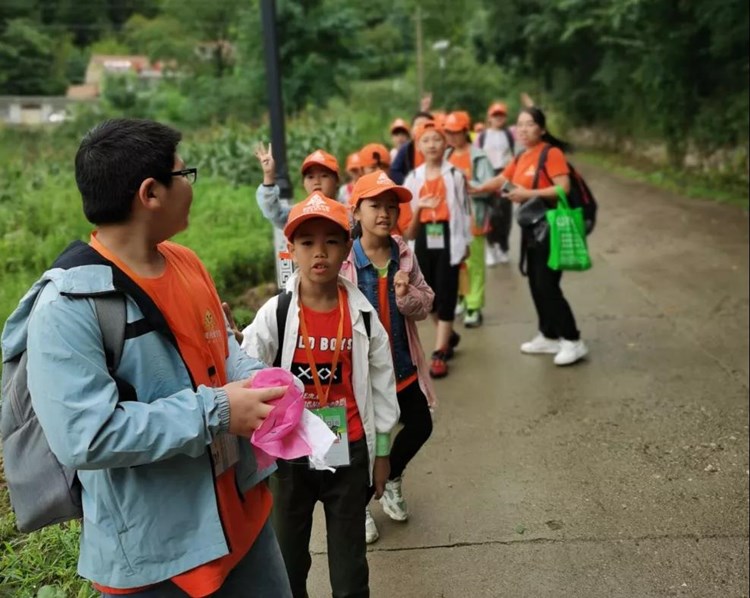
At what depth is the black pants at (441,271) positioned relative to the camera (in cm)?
557

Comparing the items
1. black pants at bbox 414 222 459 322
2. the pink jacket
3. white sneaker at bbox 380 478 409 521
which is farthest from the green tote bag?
white sneaker at bbox 380 478 409 521

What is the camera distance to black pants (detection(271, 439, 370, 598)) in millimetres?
2666

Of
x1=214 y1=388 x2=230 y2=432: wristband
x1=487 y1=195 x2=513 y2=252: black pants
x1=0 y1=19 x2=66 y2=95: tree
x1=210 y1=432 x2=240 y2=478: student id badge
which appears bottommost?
x1=487 y1=195 x2=513 y2=252: black pants

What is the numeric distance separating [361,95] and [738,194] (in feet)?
61.3

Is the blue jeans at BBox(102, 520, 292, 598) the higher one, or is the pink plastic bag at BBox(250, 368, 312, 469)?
the pink plastic bag at BBox(250, 368, 312, 469)

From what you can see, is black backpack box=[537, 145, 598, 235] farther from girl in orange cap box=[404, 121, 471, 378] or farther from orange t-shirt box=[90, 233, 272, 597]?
orange t-shirt box=[90, 233, 272, 597]

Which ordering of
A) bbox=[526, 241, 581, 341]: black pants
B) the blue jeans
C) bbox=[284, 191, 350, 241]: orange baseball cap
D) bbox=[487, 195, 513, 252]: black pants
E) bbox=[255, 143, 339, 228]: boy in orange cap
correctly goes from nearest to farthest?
the blue jeans, bbox=[284, 191, 350, 241]: orange baseball cap, bbox=[255, 143, 339, 228]: boy in orange cap, bbox=[526, 241, 581, 341]: black pants, bbox=[487, 195, 513, 252]: black pants

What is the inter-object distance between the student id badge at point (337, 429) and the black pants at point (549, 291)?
3.45 meters

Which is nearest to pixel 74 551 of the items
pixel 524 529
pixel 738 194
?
pixel 524 529

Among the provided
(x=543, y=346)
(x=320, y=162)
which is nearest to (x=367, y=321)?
(x=320, y=162)

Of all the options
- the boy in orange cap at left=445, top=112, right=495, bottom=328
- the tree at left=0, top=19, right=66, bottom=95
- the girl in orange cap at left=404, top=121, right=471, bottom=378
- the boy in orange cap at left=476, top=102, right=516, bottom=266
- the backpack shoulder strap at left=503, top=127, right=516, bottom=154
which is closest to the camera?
the girl in orange cap at left=404, top=121, right=471, bottom=378

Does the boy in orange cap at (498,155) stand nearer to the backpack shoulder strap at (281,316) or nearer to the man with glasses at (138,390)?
the backpack shoulder strap at (281,316)

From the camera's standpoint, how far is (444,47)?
3131 cm

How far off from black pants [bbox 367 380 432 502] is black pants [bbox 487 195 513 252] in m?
5.55
